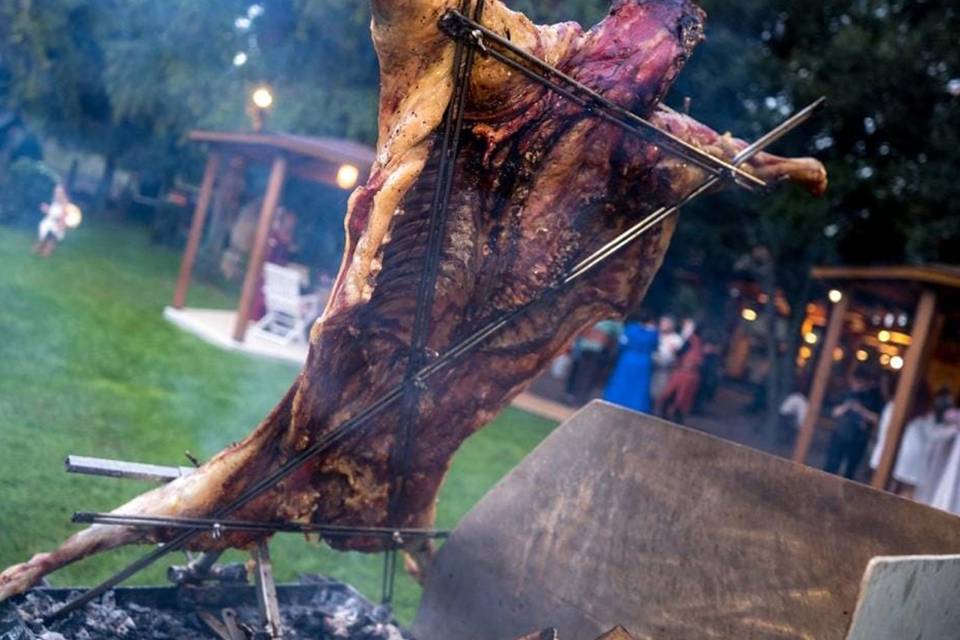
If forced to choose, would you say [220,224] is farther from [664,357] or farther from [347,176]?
[664,357]

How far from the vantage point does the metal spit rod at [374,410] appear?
272cm

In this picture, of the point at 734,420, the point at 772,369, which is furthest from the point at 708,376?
the point at 772,369

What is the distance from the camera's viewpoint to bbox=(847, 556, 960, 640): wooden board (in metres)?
1.95

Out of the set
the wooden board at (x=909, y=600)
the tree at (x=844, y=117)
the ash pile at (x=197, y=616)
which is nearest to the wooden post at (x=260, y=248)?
the tree at (x=844, y=117)

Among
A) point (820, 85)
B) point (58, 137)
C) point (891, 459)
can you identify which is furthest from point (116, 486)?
point (58, 137)

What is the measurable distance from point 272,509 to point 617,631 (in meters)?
1.15

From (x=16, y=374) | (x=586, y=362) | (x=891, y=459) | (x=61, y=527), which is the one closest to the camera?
(x=61, y=527)

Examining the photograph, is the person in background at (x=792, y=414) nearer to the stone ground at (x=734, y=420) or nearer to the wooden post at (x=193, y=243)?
the stone ground at (x=734, y=420)

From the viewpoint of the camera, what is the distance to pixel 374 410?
273cm

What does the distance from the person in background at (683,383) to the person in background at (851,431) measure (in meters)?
2.74

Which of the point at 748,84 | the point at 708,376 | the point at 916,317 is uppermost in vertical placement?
the point at 748,84

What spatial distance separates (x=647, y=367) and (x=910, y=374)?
8.88 ft

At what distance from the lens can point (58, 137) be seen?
23.9 metres

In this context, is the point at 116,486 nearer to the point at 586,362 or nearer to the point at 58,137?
the point at 586,362
